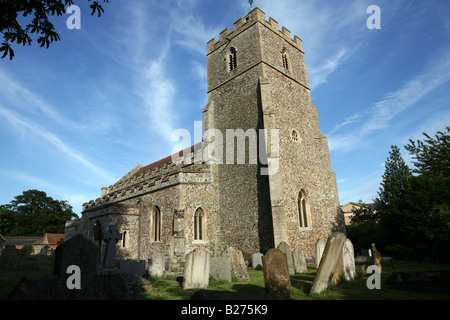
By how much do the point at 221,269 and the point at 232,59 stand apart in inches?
580

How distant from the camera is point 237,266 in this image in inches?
379

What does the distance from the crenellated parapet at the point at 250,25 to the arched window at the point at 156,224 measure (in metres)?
12.3

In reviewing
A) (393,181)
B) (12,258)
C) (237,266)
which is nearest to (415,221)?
(393,181)

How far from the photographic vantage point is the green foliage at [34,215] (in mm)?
54156

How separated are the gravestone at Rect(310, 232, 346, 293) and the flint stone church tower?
21.3 feet

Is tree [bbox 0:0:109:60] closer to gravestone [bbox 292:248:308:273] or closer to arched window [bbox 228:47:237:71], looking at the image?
gravestone [bbox 292:248:308:273]

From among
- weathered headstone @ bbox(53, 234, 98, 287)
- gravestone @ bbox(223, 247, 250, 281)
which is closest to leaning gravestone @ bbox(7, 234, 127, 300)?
weathered headstone @ bbox(53, 234, 98, 287)

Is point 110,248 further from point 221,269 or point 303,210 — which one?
point 303,210

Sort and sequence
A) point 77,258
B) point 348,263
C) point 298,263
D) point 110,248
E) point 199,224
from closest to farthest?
point 77,258, point 348,263, point 110,248, point 298,263, point 199,224

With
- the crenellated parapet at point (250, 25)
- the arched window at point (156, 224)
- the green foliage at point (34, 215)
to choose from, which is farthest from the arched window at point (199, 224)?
the green foliage at point (34, 215)

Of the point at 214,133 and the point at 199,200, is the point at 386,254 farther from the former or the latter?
the point at 214,133

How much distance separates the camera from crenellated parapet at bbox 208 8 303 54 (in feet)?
59.3

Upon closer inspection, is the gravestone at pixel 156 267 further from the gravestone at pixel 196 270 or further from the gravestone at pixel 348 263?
the gravestone at pixel 348 263
